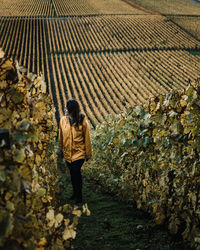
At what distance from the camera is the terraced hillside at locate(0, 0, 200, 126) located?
19172 millimetres

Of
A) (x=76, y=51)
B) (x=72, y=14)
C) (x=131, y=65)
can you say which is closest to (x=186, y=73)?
(x=131, y=65)

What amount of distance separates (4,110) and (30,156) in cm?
49

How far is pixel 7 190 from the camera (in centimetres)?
135

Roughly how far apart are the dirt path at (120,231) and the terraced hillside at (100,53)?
1052 centimetres

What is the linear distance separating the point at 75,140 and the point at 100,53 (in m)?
22.1

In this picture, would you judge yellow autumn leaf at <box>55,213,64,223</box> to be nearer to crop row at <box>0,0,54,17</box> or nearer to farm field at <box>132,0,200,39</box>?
farm field at <box>132,0,200,39</box>

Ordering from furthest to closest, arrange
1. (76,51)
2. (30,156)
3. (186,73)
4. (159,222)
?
(76,51)
(186,73)
(159,222)
(30,156)

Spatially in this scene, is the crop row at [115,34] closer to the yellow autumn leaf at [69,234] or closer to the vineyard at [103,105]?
the vineyard at [103,105]

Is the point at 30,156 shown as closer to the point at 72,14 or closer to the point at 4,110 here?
the point at 4,110

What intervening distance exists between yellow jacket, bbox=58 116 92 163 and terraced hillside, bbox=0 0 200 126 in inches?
407

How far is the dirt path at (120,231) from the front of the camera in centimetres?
288

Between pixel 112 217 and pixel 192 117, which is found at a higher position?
pixel 192 117

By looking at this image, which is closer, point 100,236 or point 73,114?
point 100,236

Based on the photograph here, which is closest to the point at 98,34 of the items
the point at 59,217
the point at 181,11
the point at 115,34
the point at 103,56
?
the point at 115,34
